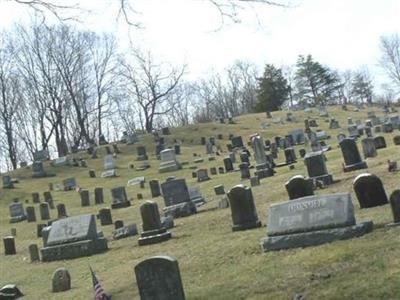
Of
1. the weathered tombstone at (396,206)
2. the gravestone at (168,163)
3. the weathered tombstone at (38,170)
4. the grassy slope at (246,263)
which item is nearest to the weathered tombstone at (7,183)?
the weathered tombstone at (38,170)

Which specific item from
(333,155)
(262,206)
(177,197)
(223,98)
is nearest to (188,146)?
(333,155)

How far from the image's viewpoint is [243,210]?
13.9 m

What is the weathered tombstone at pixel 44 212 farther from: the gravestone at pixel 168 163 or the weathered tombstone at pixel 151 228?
the weathered tombstone at pixel 151 228

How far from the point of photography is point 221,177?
1204 inches

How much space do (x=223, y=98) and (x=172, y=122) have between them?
10.1 m

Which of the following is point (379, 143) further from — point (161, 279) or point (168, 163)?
point (161, 279)

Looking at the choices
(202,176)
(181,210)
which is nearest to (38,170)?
(202,176)

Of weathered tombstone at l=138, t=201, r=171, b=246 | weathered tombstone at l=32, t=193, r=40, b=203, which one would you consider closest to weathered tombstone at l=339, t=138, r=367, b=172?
weathered tombstone at l=138, t=201, r=171, b=246

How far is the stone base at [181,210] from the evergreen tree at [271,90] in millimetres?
59669

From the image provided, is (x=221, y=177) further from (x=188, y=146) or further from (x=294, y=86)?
(x=294, y=86)

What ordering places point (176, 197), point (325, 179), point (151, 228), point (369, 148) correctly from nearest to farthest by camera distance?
point (151, 228) → point (325, 179) → point (176, 197) → point (369, 148)

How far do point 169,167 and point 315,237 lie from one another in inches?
1164

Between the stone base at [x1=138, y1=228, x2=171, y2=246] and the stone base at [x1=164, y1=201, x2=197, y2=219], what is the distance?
158 inches

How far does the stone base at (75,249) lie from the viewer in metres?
16.1
